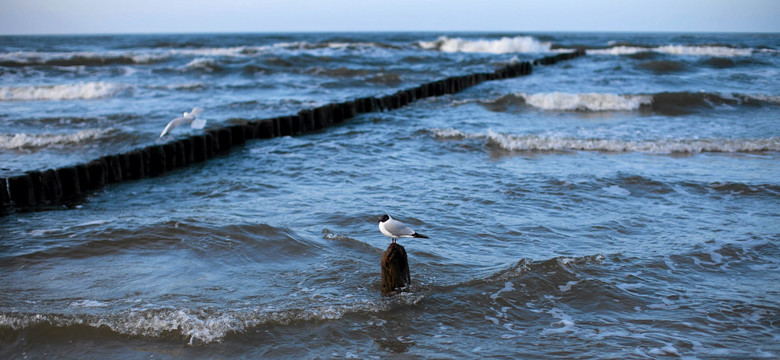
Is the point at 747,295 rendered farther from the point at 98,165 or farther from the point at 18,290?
the point at 98,165

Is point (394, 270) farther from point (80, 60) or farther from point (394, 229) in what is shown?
point (80, 60)

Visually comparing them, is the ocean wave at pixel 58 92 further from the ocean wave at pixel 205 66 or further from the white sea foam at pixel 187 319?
the white sea foam at pixel 187 319

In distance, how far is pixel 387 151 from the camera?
A: 31.8 ft

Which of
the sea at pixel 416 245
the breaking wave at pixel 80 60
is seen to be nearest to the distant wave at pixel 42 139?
the sea at pixel 416 245

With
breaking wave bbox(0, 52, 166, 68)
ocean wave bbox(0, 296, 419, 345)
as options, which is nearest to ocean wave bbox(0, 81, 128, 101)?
breaking wave bbox(0, 52, 166, 68)

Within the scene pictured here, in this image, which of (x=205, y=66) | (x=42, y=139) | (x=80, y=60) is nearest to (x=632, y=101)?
(x=42, y=139)

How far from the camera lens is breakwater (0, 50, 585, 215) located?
690 cm

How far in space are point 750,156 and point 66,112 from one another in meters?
13.4

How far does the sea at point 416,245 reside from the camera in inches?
150

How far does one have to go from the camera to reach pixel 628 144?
980 cm

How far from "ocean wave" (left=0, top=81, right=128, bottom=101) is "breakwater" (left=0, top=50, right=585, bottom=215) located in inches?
302

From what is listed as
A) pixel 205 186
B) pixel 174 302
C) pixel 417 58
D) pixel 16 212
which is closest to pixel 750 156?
Result: pixel 205 186

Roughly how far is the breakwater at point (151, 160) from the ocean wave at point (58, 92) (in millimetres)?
7682

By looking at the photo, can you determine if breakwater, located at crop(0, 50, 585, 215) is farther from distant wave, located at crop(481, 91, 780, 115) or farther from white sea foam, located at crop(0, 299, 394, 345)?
distant wave, located at crop(481, 91, 780, 115)
